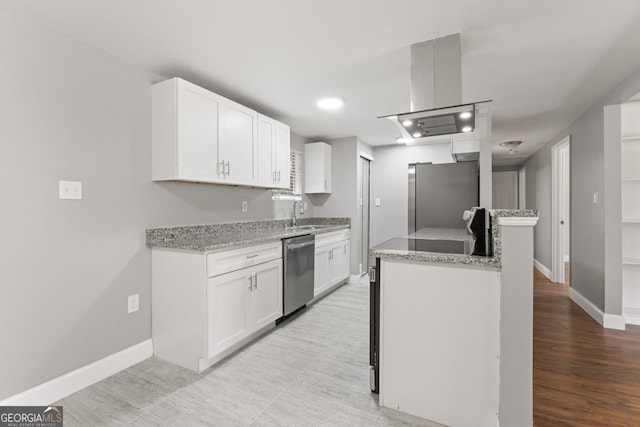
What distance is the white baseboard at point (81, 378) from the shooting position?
5.56 feet

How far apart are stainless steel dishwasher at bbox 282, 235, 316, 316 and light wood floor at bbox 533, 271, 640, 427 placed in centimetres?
206

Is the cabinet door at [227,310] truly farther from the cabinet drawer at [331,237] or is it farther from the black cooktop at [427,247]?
the cabinet drawer at [331,237]

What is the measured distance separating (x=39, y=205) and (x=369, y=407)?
231 cm

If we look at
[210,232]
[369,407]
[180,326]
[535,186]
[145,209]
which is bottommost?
[369,407]

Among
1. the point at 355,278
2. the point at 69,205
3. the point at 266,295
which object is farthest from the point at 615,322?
the point at 69,205

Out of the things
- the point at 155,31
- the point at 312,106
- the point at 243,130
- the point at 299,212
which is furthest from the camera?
the point at 299,212

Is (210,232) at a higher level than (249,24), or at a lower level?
lower

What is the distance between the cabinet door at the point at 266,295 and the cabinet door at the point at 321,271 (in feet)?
2.43

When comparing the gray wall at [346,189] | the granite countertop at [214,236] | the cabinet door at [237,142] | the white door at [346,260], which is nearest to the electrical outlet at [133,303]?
the granite countertop at [214,236]

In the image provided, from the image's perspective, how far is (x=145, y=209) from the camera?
7.61 feet

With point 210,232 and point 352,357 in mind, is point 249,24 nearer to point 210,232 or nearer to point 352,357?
point 210,232

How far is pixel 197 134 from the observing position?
2.39 metres

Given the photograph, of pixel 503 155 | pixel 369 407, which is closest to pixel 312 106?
pixel 369 407

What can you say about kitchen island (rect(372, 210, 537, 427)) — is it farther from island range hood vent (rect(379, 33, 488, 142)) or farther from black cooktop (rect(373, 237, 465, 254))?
island range hood vent (rect(379, 33, 488, 142))
